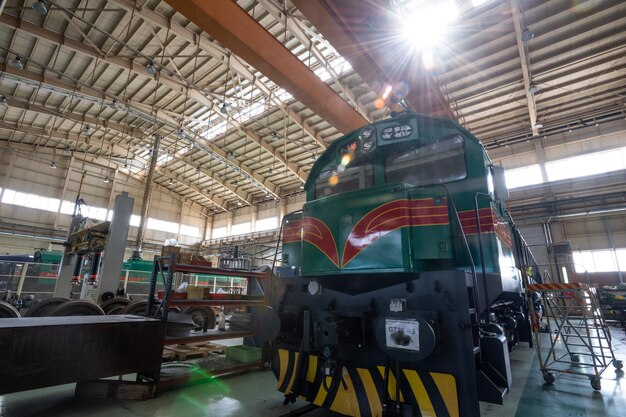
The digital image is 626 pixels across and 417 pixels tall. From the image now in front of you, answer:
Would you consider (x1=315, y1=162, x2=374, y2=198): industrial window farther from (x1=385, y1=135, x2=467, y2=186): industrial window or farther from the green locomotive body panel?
(x1=385, y1=135, x2=467, y2=186): industrial window

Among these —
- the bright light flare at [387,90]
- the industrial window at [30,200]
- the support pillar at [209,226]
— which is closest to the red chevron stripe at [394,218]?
the bright light flare at [387,90]

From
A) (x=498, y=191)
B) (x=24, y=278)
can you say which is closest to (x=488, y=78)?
(x=498, y=191)

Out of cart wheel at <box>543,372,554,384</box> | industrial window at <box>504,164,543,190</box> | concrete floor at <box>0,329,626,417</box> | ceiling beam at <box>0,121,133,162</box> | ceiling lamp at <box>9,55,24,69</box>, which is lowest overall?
concrete floor at <box>0,329,626,417</box>

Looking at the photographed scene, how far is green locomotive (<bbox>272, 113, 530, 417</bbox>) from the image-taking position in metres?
2.14

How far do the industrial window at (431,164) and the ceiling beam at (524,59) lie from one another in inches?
359

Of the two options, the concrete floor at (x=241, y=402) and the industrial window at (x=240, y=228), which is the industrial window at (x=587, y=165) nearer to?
the concrete floor at (x=241, y=402)

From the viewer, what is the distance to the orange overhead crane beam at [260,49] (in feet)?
15.4

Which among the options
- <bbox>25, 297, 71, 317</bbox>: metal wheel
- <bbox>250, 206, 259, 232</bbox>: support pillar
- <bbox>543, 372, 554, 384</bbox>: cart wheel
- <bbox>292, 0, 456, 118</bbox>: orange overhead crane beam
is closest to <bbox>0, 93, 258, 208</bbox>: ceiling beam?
<bbox>250, 206, 259, 232</bbox>: support pillar

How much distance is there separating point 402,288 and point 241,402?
2304 mm

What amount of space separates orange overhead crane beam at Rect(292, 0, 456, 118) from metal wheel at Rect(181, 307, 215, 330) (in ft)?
22.8

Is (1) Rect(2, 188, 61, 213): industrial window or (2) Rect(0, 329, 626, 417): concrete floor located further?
(1) Rect(2, 188, 61, 213): industrial window

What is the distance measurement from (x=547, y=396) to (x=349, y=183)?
3.49 m

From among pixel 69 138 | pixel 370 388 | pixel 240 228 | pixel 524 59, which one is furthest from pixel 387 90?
pixel 240 228

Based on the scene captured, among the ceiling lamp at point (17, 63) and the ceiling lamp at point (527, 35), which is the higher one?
the ceiling lamp at point (17, 63)
